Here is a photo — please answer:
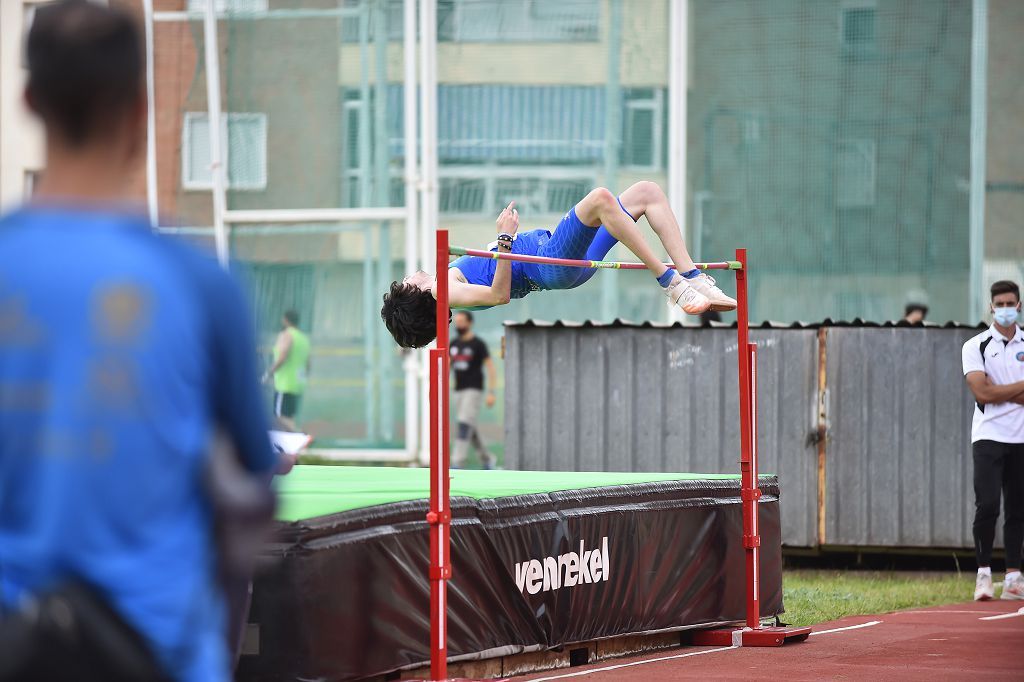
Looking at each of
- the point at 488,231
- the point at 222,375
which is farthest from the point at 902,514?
the point at 222,375

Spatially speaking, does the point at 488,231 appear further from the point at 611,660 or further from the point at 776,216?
the point at 611,660

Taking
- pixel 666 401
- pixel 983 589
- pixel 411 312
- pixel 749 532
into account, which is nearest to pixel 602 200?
pixel 411 312

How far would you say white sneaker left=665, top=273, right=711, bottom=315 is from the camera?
719 centimetres

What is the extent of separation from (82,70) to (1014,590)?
30.1ft

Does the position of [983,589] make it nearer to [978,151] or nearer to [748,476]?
[748,476]

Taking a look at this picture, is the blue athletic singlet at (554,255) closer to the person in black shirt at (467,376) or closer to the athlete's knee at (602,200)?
the athlete's knee at (602,200)

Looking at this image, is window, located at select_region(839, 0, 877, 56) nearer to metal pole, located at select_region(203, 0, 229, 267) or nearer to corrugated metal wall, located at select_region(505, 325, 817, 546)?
corrugated metal wall, located at select_region(505, 325, 817, 546)

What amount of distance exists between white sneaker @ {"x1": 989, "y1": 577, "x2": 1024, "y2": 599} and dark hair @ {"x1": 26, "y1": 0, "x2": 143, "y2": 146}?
29.7 ft

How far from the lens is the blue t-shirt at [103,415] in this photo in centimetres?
207

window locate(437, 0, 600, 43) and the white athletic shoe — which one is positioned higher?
window locate(437, 0, 600, 43)

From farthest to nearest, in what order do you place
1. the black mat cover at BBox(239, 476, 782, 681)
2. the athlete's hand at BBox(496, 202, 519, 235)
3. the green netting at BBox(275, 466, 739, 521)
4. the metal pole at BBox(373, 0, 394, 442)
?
1. the metal pole at BBox(373, 0, 394, 442)
2. the athlete's hand at BBox(496, 202, 519, 235)
3. the green netting at BBox(275, 466, 739, 521)
4. the black mat cover at BBox(239, 476, 782, 681)

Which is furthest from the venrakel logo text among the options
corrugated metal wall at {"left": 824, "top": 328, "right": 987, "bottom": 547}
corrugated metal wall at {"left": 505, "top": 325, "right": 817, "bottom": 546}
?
corrugated metal wall at {"left": 824, "top": 328, "right": 987, "bottom": 547}

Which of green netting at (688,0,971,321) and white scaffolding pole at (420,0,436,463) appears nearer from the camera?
green netting at (688,0,971,321)

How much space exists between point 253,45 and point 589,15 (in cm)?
476
